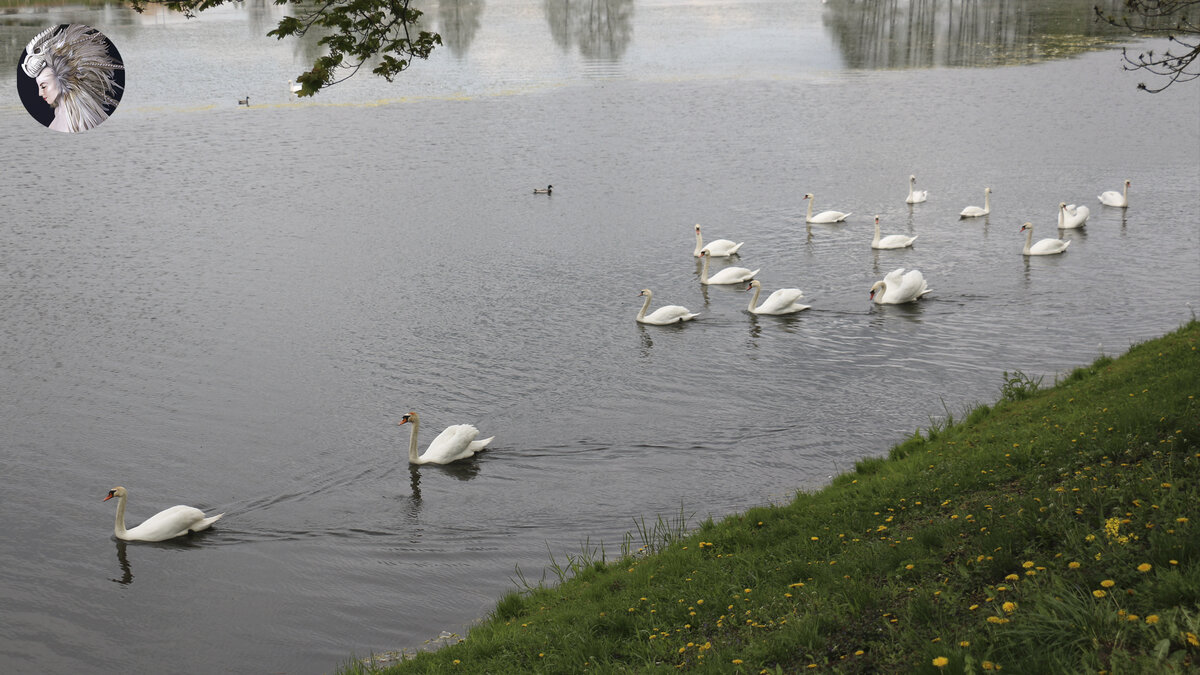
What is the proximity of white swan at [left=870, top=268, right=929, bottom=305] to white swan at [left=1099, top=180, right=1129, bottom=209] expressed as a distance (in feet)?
30.4

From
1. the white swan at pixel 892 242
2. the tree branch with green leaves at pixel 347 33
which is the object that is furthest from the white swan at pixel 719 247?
the tree branch with green leaves at pixel 347 33

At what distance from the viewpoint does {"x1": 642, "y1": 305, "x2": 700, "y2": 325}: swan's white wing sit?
65.8 ft

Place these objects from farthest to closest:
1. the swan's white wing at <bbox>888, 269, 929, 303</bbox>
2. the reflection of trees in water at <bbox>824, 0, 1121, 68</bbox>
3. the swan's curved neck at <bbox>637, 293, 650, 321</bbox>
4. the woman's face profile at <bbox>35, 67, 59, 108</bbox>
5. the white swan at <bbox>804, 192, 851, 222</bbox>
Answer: the reflection of trees in water at <bbox>824, 0, 1121, 68</bbox>, the white swan at <bbox>804, 192, 851, 222</bbox>, the swan's white wing at <bbox>888, 269, 929, 303</bbox>, the swan's curved neck at <bbox>637, 293, 650, 321</bbox>, the woman's face profile at <bbox>35, 67, 59, 108</bbox>

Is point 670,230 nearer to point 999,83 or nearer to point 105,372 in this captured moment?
point 105,372

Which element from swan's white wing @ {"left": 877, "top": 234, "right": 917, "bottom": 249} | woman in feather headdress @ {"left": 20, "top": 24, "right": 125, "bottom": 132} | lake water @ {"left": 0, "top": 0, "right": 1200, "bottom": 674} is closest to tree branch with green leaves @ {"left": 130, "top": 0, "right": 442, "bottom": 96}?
woman in feather headdress @ {"left": 20, "top": 24, "right": 125, "bottom": 132}

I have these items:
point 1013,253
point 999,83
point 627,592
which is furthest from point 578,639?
point 999,83

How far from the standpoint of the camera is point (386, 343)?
758 inches

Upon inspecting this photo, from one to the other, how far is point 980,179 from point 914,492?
925 inches

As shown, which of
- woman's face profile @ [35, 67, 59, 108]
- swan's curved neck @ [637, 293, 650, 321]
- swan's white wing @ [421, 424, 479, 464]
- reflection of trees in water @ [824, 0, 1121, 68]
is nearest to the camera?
woman's face profile @ [35, 67, 59, 108]

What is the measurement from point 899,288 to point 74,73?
53.2ft

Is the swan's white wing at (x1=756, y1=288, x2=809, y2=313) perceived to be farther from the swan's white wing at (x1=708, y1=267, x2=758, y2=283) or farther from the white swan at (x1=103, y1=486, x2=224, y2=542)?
the white swan at (x1=103, y1=486, x2=224, y2=542)

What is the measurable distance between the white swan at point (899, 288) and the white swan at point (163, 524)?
12.5 metres

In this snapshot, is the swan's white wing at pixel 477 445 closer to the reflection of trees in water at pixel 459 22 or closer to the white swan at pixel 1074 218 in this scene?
the white swan at pixel 1074 218

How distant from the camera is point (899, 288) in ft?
66.9
